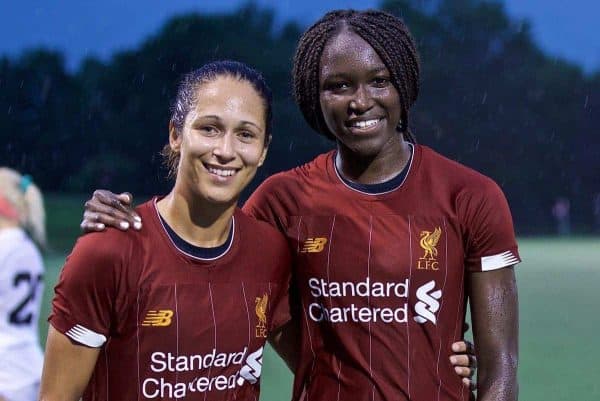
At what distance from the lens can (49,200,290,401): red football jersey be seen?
5.65 ft

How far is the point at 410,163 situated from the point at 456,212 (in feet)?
0.52

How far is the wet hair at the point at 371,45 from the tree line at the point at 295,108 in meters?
11.4

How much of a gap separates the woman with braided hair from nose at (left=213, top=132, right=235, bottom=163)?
21 centimetres

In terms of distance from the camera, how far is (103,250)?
173 cm

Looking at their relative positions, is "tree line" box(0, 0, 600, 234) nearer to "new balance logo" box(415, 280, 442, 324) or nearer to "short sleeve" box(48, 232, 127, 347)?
"new balance logo" box(415, 280, 442, 324)

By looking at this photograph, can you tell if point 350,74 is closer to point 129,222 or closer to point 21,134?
point 129,222

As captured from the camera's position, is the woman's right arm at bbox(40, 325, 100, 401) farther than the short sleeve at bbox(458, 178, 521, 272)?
No

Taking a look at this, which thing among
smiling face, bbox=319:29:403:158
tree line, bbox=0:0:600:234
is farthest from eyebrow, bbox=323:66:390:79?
tree line, bbox=0:0:600:234

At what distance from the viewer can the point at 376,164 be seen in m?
1.99

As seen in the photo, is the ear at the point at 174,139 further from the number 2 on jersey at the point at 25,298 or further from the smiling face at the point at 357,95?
the number 2 on jersey at the point at 25,298

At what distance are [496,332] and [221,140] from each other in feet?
2.25

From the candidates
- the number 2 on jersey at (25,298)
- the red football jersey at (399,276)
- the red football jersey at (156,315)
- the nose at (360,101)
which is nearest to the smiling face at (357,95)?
the nose at (360,101)

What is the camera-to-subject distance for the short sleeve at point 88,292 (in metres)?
1.71

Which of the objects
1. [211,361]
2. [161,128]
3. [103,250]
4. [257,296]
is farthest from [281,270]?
[161,128]
